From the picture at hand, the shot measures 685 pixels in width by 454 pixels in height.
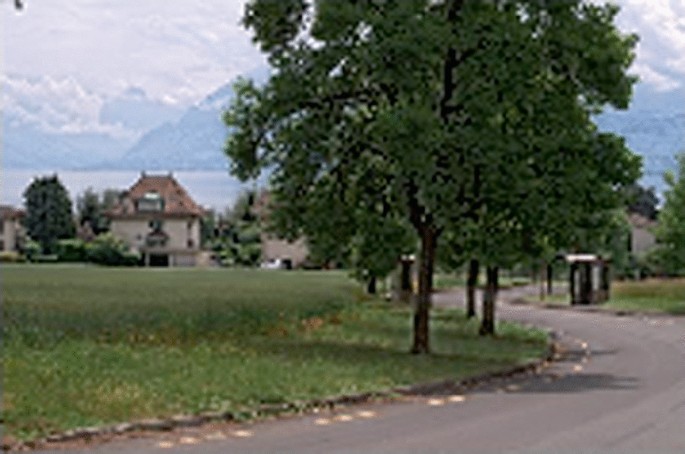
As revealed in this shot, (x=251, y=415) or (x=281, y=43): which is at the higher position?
(x=281, y=43)

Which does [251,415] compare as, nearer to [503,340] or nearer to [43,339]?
[43,339]

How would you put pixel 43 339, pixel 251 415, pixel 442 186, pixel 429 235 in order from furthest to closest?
pixel 429 235 → pixel 442 186 → pixel 43 339 → pixel 251 415

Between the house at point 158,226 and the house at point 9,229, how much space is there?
1510 cm

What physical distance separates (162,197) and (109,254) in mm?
30081

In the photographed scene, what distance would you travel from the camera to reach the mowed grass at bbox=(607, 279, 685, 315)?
64.4 meters

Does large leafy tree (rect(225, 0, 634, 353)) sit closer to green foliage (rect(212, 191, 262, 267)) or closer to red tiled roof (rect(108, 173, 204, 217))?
green foliage (rect(212, 191, 262, 267))

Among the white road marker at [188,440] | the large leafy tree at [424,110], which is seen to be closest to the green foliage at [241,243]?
the large leafy tree at [424,110]

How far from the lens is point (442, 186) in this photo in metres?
26.2

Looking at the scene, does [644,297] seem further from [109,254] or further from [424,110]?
[109,254]

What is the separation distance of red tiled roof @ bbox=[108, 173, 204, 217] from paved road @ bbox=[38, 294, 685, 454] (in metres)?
116

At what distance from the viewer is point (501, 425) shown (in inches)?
635

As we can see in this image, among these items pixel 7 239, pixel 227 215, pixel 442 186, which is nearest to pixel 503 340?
pixel 442 186

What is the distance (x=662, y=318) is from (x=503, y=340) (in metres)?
21.6

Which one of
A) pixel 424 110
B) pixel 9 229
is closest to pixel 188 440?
pixel 424 110
